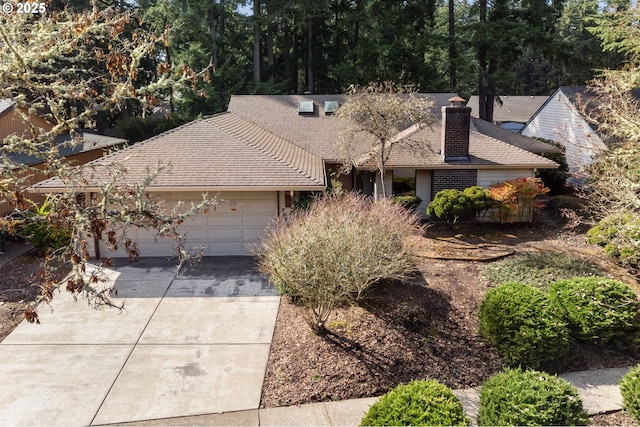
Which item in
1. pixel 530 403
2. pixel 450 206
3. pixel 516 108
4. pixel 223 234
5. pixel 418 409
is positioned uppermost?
pixel 516 108

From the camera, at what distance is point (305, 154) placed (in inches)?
698

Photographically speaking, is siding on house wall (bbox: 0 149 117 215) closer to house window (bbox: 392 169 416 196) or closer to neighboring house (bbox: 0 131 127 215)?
neighboring house (bbox: 0 131 127 215)

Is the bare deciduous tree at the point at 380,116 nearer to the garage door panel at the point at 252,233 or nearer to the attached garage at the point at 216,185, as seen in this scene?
the attached garage at the point at 216,185

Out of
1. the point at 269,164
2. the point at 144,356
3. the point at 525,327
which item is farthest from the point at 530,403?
the point at 269,164

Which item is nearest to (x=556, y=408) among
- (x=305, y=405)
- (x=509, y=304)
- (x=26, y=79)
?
(x=509, y=304)

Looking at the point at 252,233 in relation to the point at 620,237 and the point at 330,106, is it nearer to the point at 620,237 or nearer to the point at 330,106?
the point at 620,237

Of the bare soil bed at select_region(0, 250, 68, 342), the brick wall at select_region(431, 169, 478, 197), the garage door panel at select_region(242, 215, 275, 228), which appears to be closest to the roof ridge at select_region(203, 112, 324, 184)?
the garage door panel at select_region(242, 215, 275, 228)

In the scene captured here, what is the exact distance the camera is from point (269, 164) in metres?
14.1

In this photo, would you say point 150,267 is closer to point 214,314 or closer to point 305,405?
point 214,314

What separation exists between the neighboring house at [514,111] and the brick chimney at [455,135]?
26.5 meters

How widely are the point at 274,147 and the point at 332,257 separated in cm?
908

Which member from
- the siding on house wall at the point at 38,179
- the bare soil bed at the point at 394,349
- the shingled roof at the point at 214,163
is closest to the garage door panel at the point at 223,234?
the shingled roof at the point at 214,163

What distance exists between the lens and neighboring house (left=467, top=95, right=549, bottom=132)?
42.3m

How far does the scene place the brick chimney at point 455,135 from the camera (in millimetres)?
16656
